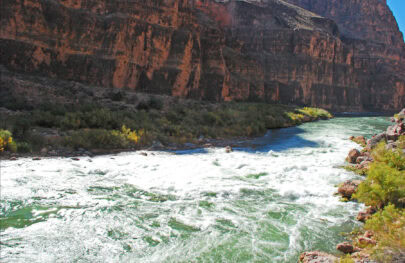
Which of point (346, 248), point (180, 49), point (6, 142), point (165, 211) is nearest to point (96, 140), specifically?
point (6, 142)

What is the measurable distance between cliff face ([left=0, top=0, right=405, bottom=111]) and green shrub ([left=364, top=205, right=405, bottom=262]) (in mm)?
21797

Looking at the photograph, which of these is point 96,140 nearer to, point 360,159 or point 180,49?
point 360,159

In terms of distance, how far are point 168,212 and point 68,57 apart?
24807 millimetres

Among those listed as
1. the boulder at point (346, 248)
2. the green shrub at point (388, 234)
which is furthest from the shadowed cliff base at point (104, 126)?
the green shrub at point (388, 234)

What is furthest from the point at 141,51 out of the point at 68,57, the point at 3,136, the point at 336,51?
the point at 336,51

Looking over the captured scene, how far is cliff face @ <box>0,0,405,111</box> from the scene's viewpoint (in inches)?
985

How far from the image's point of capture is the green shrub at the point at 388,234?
407 cm

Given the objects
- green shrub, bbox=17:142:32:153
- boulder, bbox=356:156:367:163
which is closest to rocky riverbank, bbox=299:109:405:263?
boulder, bbox=356:156:367:163

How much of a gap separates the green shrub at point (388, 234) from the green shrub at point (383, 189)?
373 mm

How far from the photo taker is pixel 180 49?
34969 mm

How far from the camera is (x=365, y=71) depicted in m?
96.5

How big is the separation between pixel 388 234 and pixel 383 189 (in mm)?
1872

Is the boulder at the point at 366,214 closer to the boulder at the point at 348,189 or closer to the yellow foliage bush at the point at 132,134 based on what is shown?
the boulder at the point at 348,189

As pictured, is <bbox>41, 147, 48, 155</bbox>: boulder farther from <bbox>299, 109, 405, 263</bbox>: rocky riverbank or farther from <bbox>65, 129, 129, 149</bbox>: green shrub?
<bbox>299, 109, 405, 263</bbox>: rocky riverbank
